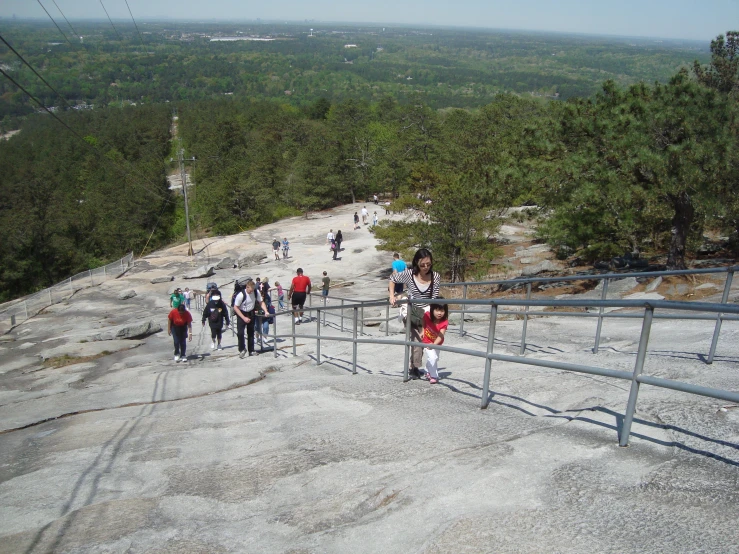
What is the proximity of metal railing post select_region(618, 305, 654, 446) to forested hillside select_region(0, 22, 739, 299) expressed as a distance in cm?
1033

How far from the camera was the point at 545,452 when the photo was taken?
405 cm

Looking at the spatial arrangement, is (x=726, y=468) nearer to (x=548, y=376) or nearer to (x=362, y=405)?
(x=548, y=376)

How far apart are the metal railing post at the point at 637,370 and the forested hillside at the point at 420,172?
33.9 ft

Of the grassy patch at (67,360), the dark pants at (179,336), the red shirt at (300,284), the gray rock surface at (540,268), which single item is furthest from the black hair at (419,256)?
Result: the gray rock surface at (540,268)

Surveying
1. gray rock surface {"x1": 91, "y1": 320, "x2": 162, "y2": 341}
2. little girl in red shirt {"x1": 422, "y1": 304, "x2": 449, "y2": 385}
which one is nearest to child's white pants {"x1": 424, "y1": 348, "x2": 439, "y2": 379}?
little girl in red shirt {"x1": 422, "y1": 304, "x2": 449, "y2": 385}

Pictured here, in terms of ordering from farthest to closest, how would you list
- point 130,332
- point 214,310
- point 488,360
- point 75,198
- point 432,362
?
point 75,198, point 130,332, point 214,310, point 432,362, point 488,360

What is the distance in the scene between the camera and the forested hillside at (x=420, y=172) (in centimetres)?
1330

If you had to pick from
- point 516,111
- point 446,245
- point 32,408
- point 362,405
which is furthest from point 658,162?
point 516,111

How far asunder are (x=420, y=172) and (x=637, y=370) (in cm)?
1945

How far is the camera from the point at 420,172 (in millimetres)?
22625

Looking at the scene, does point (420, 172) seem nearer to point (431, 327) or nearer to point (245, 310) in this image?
point (245, 310)

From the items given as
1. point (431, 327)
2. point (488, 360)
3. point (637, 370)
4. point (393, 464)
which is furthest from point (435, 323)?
point (637, 370)

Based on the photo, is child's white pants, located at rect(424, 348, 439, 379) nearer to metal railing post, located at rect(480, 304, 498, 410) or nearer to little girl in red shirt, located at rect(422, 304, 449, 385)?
little girl in red shirt, located at rect(422, 304, 449, 385)

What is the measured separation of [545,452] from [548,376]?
2130mm
